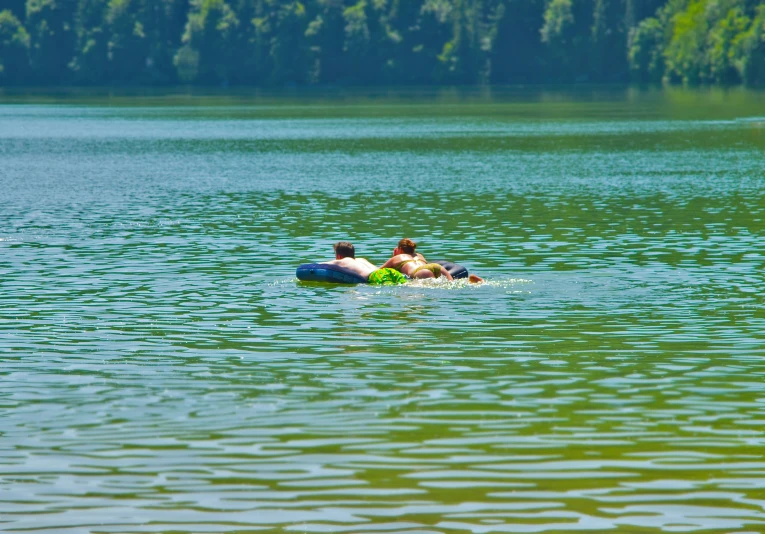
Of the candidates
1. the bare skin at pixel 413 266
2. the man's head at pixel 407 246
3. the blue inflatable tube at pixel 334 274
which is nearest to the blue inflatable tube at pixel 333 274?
the blue inflatable tube at pixel 334 274

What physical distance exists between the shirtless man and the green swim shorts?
19 cm

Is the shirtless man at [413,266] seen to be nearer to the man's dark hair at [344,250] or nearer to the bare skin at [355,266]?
the bare skin at [355,266]

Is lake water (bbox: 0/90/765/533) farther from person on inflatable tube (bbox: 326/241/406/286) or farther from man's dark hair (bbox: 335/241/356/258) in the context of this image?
man's dark hair (bbox: 335/241/356/258)

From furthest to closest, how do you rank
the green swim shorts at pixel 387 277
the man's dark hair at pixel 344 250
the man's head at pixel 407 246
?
the man's dark hair at pixel 344 250
the man's head at pixel 407 246
the green swim shorts at pixel 387 277

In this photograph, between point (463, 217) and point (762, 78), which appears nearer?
point (463, 217)

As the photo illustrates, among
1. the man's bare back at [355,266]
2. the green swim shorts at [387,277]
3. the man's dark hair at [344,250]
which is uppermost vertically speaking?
the man's dark hair at [344,250]

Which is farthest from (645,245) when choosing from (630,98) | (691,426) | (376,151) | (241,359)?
(630,98)

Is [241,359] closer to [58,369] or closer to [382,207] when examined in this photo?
[58,369]

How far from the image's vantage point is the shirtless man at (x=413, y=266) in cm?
2778

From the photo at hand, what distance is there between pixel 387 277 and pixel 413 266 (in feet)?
1.79

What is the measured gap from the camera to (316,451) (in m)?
A: 15.0

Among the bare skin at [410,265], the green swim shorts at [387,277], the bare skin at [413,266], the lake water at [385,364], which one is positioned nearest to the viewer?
the lake water at [385,364]

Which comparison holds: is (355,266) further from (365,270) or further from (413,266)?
(413,266)

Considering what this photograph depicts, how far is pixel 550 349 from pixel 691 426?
4.95 meters
